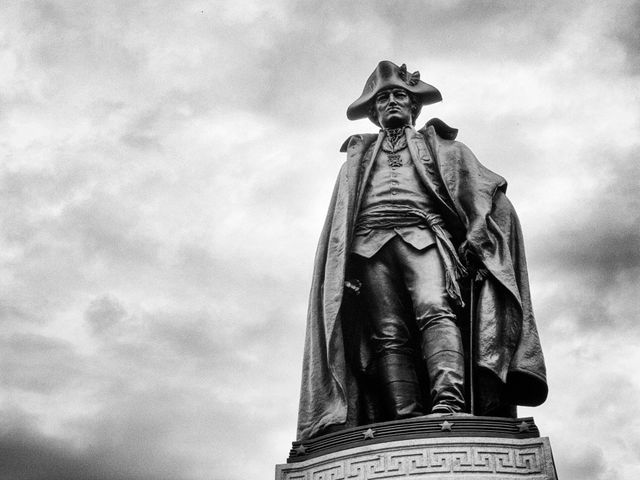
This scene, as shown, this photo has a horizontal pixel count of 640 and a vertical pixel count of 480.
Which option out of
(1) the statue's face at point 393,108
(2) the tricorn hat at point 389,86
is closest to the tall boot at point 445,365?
(1) the statue's face at point 393,108

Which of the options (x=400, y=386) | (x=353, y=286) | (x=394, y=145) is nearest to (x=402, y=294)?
(x=353, y=286)

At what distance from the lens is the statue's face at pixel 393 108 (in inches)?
512

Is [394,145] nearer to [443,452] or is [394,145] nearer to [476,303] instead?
[476,303]

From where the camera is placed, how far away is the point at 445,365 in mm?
10773

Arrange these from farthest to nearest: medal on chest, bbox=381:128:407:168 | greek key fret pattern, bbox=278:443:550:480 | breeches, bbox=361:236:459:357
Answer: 1. medal on chest, bbox=381:128:407:168
2. breeches, bbox=361:236:459:357
3. greek key fret pattern, bbox=278:443:550:480

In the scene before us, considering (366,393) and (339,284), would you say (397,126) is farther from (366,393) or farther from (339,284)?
(366,393)

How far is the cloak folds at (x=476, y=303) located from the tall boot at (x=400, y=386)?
1.14 feet

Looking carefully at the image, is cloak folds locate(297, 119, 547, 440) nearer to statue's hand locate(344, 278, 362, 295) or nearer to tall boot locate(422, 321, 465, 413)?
statue's hand locate(344, 278, 362, 295)

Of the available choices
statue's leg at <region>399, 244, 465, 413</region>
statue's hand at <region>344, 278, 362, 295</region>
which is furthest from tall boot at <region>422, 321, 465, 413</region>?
statue's hand at <region>344, 278, 362, 295</region>

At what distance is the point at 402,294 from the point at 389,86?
2.96 metres

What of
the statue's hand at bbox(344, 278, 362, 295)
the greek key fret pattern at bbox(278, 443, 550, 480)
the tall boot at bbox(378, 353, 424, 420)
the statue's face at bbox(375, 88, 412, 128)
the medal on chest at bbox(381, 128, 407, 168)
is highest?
the statue's face at bbox(375, 88, 412, 128)

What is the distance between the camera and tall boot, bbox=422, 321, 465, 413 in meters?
10.5

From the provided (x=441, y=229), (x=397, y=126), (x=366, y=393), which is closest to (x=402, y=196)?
(x=441, y=229)

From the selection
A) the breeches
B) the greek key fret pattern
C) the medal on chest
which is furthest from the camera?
the medal on chest
